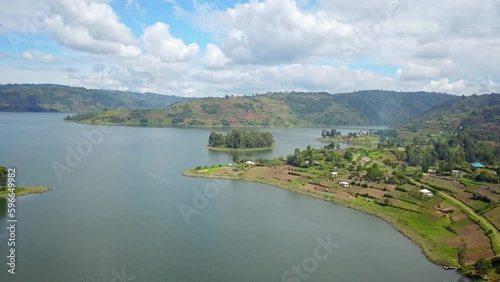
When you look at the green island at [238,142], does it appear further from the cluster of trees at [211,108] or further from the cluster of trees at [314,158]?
the cluster of trees at [211,108]

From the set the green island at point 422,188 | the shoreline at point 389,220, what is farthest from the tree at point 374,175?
the shoreline at point 389,220

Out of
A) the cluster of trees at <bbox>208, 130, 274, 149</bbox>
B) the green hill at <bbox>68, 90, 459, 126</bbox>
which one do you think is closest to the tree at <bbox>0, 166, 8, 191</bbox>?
the cluster of trees at <bbox>208, 130, 274, 149</bbox>

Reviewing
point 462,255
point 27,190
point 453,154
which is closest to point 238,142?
point 453,154

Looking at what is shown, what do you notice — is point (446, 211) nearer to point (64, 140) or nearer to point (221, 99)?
point (64, 140)

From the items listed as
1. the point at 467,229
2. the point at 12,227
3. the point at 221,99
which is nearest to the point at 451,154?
the point at 467,229

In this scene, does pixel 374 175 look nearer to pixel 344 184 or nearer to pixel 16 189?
pixel 344 184
